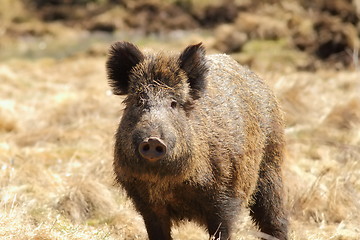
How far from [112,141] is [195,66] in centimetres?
443

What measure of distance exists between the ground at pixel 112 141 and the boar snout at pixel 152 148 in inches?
42.0

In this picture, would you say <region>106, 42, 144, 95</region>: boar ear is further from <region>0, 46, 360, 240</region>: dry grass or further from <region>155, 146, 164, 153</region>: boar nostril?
<region>0, 46, 360, 240</region>: dry grass

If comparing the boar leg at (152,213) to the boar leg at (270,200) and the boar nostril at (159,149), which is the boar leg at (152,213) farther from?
→ the boar leg at (270,200)

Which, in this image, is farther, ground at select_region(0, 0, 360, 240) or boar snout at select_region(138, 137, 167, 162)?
ground at select_region(0, 0, 360, 240)

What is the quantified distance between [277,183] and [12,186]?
11.9 feet

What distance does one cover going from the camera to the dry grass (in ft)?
23.4

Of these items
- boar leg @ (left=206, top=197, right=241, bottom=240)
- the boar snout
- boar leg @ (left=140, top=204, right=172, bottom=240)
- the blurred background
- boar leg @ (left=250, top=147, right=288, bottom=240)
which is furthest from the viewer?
the blurred background

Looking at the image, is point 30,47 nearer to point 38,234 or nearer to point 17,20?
point 17,20

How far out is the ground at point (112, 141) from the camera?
7.32m

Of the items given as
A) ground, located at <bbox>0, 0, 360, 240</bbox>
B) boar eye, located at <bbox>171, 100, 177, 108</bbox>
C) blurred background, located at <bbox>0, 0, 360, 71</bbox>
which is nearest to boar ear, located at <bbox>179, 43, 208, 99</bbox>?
boar eye, located at <bbox>171, 100, 177, 108</bbox>

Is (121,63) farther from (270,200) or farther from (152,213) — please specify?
(270,200)

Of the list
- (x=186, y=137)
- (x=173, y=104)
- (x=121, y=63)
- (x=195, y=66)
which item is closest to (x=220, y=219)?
(x=186, y=137)

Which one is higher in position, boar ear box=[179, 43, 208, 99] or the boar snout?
boar ear box=[179, 43, 208, 99]

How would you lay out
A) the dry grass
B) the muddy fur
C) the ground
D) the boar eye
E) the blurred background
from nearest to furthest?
→ the muddy fur, the boar eye, the dry grass, the ground, the blurred background
